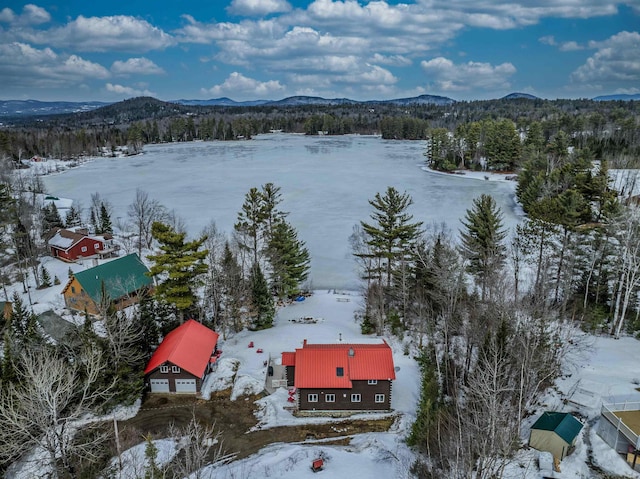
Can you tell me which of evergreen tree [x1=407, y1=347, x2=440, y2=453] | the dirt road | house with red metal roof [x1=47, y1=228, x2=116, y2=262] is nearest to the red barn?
house with red metal roof [x1=47, y1=228, x2=116, y2=262]

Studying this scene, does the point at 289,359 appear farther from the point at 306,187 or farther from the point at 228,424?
the point at 306,187

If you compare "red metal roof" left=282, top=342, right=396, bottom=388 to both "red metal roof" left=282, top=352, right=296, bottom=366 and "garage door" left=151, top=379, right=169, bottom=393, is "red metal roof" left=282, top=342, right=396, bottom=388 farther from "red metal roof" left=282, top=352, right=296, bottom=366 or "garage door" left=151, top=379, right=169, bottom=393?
"garage door" left=151, top=379, right=169, bottom=393

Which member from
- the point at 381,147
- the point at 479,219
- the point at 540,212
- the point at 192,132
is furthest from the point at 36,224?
the point at 192,132

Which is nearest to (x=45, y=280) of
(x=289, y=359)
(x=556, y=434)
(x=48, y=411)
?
(x=289, y=359)

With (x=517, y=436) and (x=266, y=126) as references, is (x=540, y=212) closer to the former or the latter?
(x=517, y=436)

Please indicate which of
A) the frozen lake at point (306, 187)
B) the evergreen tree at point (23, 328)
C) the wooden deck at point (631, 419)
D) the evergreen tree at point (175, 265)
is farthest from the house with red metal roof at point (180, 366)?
the wooden deck at point (631, 419)

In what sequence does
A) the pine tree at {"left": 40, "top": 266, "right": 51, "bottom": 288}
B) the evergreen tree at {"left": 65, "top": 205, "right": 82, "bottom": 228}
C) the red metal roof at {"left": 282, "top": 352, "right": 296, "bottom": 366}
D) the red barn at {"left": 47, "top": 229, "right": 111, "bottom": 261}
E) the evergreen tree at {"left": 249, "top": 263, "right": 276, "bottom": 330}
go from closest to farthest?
the red metal roof at {"left": 282, "top": 352, "right": 296, "bottom": 366} < the evergreen tree at {"left": 249, "top": 263, "right": 276, "bottom": 330} < the pine tree at {"left": 40, "top": 266, "right": 51, "bottom": 288} < the red barn at {"left": 47, "top": 229, "right": 111, "bottom": 261} < the evergreen tree at {"left": 65, "top": 205, "right": 82, "bottom": 228}
